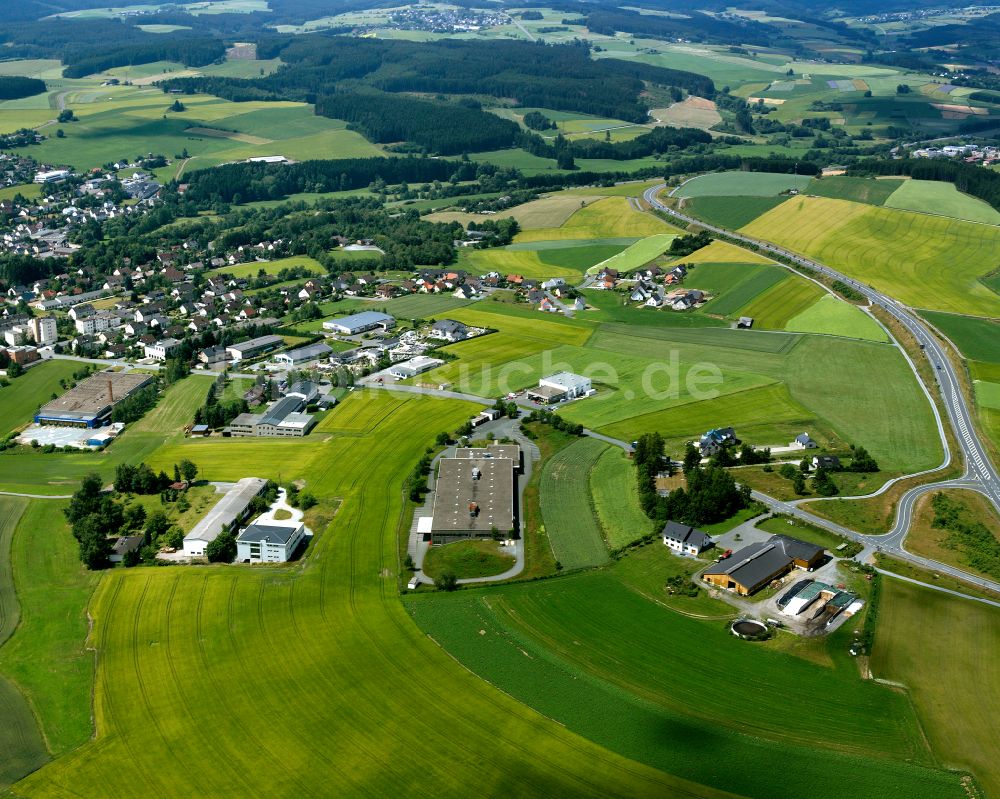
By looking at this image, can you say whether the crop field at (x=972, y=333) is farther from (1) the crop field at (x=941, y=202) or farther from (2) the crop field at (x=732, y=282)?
(1) the crop field at (x=941, y=202)

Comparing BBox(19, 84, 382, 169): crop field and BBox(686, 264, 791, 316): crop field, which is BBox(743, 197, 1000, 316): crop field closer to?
BBox(686, 264, 791, 316): crop field

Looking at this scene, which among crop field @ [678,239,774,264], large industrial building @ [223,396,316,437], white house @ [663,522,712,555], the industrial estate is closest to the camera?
the industrial estate

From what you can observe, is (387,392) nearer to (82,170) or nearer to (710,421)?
(710,421)

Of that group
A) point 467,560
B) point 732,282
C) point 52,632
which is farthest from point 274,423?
point 732,282

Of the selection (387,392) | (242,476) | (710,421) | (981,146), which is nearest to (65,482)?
(242,476)

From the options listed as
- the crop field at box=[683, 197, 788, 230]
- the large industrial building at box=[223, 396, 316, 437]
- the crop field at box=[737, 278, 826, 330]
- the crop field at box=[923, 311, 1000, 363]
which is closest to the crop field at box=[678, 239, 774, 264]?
the crop field at box=[737, 278, 826, 330]

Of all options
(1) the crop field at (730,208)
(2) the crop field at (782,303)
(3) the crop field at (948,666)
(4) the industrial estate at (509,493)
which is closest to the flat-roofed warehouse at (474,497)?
(4) the industrial estate at (509,493)
